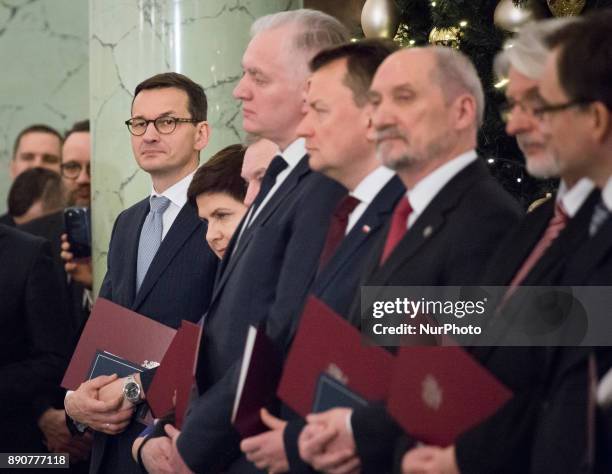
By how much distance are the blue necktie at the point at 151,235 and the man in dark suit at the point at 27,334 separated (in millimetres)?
717

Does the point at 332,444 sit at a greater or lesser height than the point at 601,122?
lesser

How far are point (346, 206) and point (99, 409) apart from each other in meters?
1.44

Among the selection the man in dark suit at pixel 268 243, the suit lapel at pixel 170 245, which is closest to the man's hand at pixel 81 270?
the suit lapel at pixel 170 245

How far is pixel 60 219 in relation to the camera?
7.13 m

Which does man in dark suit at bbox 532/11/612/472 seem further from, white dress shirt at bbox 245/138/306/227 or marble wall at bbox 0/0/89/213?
marble wall at bbox 0/0/89/213

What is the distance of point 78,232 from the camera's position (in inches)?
229

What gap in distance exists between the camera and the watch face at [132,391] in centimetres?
408

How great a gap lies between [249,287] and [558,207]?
102 cm

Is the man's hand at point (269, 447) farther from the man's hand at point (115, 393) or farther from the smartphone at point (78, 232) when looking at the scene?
the smartphone at point (78, 232)

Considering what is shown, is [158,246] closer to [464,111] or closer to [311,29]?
[311,29]

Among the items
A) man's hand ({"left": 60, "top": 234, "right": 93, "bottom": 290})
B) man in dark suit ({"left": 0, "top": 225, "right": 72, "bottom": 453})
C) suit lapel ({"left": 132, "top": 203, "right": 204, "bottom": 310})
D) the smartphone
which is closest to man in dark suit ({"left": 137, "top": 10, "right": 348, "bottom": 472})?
suit lapel ({"left": 132, "top": 203, "right": 204, "bottom": 310})

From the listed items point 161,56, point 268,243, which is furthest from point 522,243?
point 161,56

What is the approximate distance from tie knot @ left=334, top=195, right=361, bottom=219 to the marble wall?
5.69 meters

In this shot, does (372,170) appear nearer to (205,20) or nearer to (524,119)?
(524,119)
